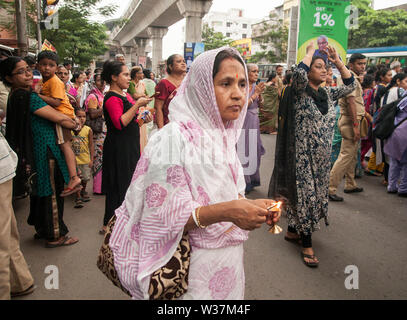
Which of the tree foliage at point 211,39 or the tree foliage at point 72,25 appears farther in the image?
the tree foliage at point 211,39

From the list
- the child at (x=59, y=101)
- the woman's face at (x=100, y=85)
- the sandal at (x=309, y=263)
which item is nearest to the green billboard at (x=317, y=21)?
the woman's face at (x=100, y=85)

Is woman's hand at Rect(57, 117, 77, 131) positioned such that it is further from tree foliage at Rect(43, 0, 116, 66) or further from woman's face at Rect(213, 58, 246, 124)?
tree foliage at Rect(43, 0, 116, 66)

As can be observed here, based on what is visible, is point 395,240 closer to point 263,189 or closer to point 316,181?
point 316,181

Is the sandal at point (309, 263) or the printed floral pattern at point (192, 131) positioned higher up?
the printed floral pattern at point (192, 131)

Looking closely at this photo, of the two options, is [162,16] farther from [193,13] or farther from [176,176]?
[176,176]

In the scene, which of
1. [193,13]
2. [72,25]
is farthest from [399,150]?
[193,13]

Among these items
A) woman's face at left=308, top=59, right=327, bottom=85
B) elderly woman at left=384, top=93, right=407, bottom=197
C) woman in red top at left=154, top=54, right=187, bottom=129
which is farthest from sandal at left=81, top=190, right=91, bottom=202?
elderly woman at left=384, top=93, right=407, bottom=197

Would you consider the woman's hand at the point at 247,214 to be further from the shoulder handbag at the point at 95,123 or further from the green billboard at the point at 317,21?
the green billboard at the point at 317,21

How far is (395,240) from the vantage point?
366 centimetres

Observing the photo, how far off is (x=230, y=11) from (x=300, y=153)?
78327 millimetres

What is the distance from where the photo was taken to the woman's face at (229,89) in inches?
55.2

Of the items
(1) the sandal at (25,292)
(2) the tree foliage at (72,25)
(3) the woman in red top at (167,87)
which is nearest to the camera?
(1) the sandal at (25,292)

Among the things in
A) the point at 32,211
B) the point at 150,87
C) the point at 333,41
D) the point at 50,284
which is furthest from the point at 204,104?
the point at 150,87

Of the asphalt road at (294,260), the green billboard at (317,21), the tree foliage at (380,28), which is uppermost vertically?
the tree foliage at (380,28)
